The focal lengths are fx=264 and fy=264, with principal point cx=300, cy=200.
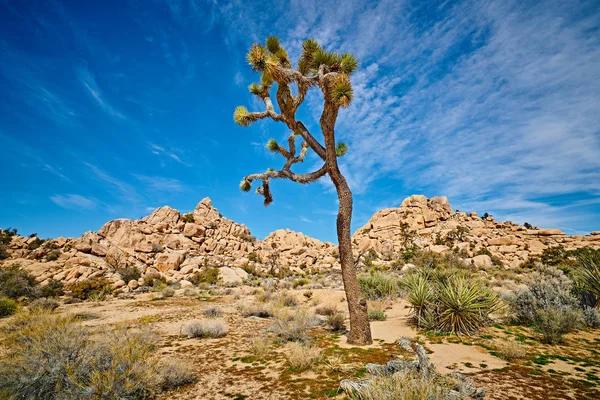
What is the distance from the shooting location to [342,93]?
6789 millimetres

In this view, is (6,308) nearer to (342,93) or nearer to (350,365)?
(350,365)

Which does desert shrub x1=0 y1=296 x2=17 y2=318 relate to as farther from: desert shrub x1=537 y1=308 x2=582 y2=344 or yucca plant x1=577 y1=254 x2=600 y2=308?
yucca plant x1=577 y1=254 x2=600 y2=308

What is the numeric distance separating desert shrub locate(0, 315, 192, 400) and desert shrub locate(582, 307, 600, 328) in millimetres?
10556

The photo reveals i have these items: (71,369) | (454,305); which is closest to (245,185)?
(71,369)

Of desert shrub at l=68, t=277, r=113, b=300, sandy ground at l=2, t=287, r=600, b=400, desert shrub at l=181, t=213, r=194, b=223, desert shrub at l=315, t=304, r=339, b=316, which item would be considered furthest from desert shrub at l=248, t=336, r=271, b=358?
desert shrub at l=181, t=213, r=194, b=223

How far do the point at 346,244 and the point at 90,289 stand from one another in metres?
19.1

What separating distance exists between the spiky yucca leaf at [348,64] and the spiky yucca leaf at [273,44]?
Answer: 226 centimetres

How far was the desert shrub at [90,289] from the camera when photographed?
1652 centimetres

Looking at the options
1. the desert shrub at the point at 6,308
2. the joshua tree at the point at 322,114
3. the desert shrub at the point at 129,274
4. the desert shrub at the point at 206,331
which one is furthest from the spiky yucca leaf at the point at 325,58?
the desert shrub at the point at 129,274

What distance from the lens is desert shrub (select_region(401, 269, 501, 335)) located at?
724 cm

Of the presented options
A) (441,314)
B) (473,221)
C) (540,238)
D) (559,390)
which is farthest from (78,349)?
(473,221)

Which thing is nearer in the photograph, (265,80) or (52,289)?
(265,80)

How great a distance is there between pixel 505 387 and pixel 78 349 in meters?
6.48

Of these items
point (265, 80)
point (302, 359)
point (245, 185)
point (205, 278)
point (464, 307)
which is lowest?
point (302, 359)
